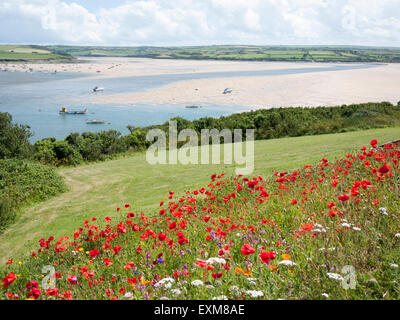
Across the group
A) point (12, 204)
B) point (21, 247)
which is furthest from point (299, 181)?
point (12, 204)

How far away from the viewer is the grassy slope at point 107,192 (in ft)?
31.8

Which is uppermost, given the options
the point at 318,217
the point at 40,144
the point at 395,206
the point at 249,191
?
the point at 395,206

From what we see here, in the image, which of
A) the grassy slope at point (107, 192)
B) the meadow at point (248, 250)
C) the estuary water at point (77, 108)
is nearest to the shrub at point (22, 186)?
the grassy slope at point (107, 192)

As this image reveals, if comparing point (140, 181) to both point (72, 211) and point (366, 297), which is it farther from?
point (366, 297)

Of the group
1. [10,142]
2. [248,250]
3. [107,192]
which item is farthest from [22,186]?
[248,250]

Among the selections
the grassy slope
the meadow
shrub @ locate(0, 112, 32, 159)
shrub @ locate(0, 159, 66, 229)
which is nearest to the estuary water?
shrub @ locate(0, 112, 32, 159)

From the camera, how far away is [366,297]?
289 centimetres

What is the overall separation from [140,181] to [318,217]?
10678 millimetres

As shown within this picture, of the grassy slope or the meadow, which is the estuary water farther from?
the meadow

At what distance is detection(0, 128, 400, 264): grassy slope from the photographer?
382 inches

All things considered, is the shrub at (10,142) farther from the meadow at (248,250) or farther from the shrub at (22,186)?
the meadow at (248,250)

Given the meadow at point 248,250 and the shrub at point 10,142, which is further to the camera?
the shrub at point 10,142

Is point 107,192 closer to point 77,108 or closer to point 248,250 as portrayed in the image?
point 248,250

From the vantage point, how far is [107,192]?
13.6m
